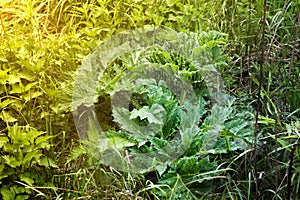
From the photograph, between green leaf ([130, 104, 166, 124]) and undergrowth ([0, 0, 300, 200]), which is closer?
undergrowth ([0, 0, 300, 200])

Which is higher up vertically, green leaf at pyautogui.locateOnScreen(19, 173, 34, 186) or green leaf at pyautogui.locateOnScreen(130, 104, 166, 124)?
green leaf at pyautogui.locateOnScreen(130, 104, 166, 124)

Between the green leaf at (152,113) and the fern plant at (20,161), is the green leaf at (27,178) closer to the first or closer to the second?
the fern plant at (20,161)

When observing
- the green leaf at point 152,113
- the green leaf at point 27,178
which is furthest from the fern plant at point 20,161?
the green leaf at point 152,113

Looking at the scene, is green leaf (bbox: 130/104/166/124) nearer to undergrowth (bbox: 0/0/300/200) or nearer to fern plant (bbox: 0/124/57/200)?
undergrowth (bbox: 0/0/300/200)

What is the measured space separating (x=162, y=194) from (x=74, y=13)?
4.87ft

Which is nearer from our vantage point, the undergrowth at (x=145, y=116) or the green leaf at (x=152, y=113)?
the undergrowth at (x=145, y=116)

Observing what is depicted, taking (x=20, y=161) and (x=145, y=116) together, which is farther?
(x=145, y=116)

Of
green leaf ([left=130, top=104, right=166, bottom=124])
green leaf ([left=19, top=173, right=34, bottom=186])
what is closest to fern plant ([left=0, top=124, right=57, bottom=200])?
green leaf ([left=19, top=173, right=34, bottom=186])

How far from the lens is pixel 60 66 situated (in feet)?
7.46

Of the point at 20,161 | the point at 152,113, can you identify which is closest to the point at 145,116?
the point at 152,113

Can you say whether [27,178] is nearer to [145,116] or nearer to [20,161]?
[20,161]

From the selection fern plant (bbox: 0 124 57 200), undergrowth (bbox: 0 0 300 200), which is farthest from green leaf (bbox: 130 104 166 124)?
fern plant (bbox: 0 124 57 200)

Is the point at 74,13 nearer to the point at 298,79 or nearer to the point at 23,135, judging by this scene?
the point at 23,135

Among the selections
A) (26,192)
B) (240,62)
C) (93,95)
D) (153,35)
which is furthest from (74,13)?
(26,192)
